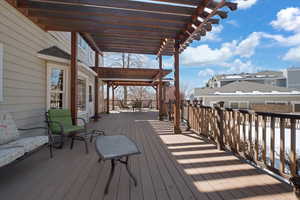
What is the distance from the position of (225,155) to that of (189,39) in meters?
3.30

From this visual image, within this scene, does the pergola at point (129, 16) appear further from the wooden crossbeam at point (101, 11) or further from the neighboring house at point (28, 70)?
the neighboring house at point (28, 70)

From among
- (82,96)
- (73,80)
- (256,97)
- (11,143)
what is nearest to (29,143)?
(11,143)

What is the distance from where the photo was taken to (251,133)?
8.81ft

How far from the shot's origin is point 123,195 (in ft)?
6.28

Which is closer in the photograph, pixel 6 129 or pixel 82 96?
pixel 6 129

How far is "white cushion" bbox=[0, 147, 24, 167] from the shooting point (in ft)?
6.53

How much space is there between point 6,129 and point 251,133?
13.6 ft

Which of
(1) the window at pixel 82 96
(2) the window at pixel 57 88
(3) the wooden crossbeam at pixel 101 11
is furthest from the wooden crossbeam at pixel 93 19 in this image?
(1) the window at pixel 82 96

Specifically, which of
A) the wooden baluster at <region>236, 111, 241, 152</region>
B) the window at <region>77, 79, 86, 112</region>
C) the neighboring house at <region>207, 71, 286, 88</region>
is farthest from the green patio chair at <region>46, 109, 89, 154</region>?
the neighboring house at <region>207, 71, 286, 88</region>

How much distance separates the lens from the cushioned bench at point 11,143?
6.89ft

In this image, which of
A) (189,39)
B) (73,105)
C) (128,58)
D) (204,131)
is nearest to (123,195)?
(204,131)

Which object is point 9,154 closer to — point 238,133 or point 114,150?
point 114,150

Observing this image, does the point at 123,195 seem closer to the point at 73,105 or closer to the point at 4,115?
the point at 4,115

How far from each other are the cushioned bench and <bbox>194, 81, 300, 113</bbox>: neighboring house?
1304 centimetres
